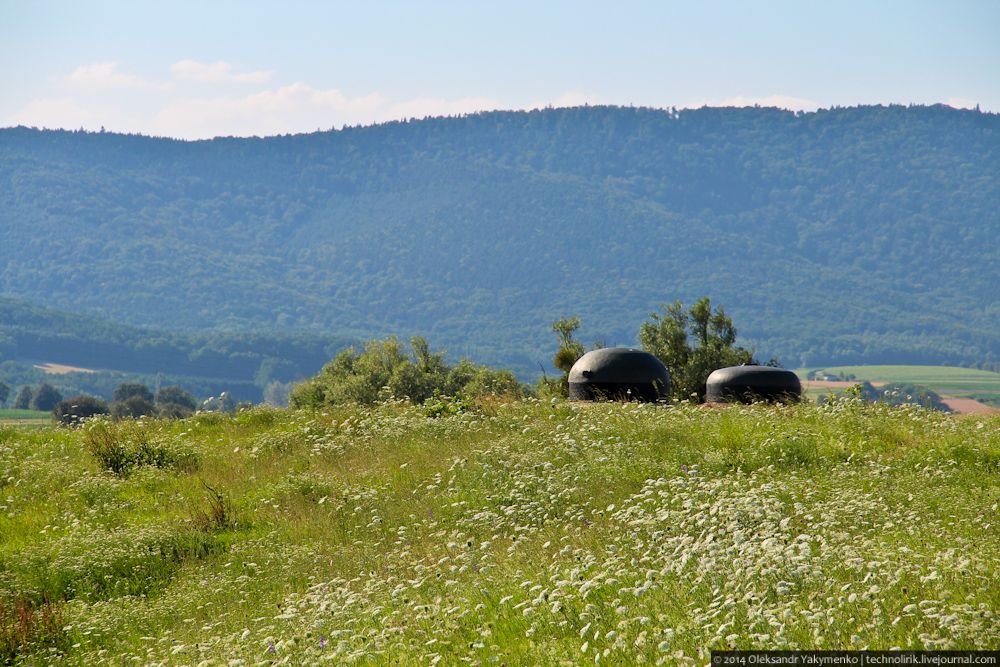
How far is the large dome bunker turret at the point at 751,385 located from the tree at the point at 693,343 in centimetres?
999

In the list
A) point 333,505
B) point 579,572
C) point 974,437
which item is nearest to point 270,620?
point 579,572

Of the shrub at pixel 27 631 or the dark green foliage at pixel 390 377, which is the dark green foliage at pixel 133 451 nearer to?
the shrub at pixel 27 631

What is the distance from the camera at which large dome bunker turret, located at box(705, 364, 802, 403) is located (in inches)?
1267

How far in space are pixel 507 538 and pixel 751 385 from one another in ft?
66.8

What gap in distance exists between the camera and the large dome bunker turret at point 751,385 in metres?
32.2

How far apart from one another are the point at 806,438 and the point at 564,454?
3.86 meters

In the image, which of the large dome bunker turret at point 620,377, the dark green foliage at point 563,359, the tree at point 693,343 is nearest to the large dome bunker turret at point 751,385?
the large dome bunker turret at point 620,377

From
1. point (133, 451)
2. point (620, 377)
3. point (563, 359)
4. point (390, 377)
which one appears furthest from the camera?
point (390, 377)

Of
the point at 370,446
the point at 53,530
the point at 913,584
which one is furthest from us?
the point at 370,446

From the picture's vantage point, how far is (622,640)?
26.7 feet

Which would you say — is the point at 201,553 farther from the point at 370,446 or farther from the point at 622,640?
the point at 622,640

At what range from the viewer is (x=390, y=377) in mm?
51562

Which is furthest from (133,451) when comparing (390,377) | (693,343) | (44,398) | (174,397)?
(44,398)

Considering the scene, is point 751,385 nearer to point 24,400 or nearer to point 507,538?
point 507,538
